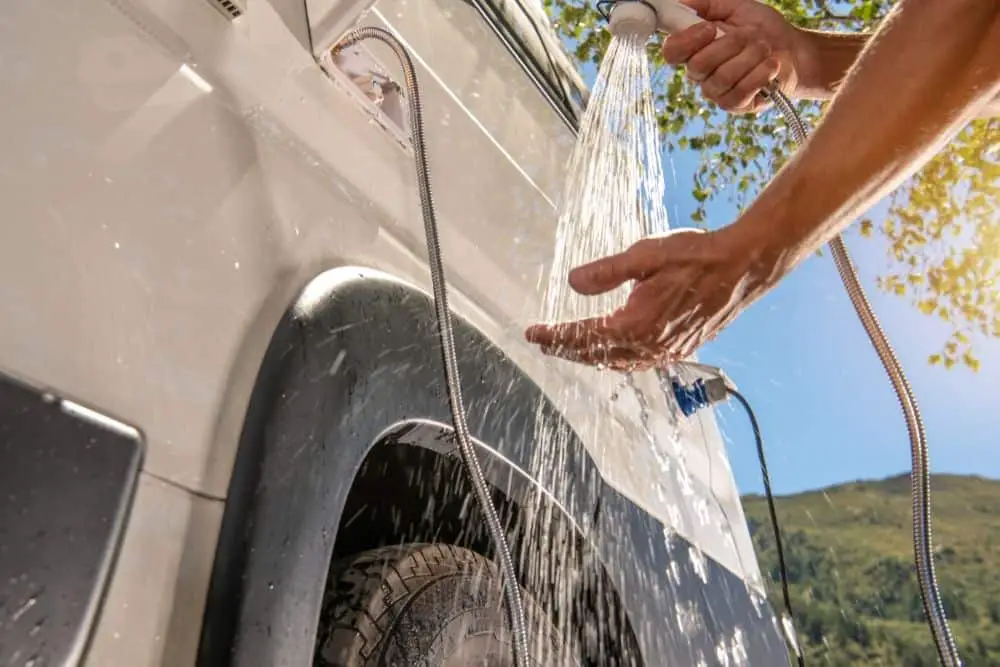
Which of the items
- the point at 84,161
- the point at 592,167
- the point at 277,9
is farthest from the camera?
the point at 592,167

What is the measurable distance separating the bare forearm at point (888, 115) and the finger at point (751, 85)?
475mm

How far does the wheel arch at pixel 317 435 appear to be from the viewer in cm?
71

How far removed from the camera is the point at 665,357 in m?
1.27

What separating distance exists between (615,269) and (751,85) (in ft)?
2.10

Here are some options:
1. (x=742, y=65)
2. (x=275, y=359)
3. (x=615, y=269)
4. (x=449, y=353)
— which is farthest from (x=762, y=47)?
(x=275, y=359)

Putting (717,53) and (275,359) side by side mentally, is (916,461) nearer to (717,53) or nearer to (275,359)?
(717,53)

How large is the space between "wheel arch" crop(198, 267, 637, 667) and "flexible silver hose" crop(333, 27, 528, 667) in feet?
0.12

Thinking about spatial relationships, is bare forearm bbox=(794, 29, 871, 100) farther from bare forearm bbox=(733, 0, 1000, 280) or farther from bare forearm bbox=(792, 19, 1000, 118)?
bare forearm bbox=(733, 0, 1000, 280)

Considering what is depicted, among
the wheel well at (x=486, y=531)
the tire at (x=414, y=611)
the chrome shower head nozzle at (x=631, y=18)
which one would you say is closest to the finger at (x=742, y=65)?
the chrome shower head nozzle at (x=631, y=18)

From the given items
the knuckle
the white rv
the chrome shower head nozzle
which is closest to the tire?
the white rv

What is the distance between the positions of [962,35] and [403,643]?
98cm

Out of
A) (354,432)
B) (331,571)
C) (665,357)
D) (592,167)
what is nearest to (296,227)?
(354,432)

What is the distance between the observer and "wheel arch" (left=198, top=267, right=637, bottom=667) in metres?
0.71

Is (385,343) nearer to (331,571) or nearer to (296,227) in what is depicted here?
(296,227)
